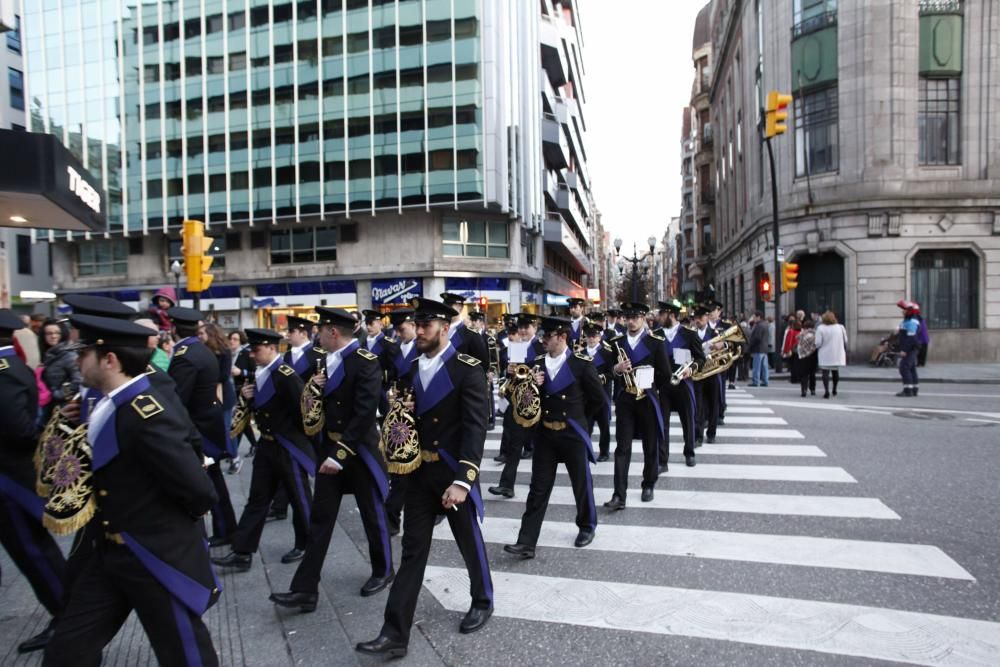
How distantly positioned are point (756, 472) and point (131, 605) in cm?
694

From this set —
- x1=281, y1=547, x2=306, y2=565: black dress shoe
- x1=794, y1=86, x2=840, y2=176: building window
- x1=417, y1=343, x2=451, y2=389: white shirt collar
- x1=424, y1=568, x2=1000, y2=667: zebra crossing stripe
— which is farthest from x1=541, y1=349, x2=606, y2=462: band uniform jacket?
x1=794, y1=86, x2=840, y2=176: building window

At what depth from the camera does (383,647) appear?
3408mm

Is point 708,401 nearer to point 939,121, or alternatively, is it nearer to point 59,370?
point 59,370

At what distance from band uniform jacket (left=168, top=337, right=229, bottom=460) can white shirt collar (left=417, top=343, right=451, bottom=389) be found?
242 centimetres

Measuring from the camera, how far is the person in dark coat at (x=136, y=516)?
2580 mm

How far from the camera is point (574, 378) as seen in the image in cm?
532

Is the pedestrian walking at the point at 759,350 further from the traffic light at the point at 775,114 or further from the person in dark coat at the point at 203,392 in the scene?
the person in dark coat at the point at 203,392

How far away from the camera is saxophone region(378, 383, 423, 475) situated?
3.74 metres

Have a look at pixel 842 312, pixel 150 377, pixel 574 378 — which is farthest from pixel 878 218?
pixel 150 377

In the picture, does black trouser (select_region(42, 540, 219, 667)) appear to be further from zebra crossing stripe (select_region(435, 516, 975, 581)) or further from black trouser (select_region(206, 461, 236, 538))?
zebra crossing stripe (select_region(435, 516, 975, 581))

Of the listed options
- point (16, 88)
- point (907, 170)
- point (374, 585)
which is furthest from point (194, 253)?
point (16, 88)

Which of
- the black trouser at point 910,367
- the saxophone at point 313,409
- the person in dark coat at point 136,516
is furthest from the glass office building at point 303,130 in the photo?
the person in dark coat at point 136,516

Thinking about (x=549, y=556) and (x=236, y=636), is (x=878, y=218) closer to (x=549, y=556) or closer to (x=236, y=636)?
(x=549, y=556)

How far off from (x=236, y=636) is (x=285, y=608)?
410mm
